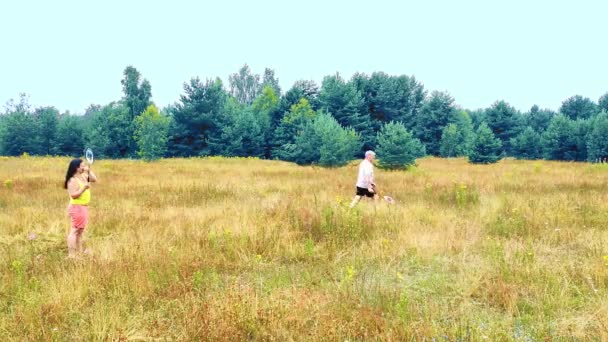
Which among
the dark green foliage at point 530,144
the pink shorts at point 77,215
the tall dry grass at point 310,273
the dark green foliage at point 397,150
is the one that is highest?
the dark green foliage at point 530,144

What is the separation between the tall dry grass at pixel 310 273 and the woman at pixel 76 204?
0.32 m

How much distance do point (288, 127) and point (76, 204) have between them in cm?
3797

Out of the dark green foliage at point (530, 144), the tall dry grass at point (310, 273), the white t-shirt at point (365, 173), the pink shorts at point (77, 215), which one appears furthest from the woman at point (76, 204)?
the dark green foliage at point (530, 144)

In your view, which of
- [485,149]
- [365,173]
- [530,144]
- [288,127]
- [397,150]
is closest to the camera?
[365,173]

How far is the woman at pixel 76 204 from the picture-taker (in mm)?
5938

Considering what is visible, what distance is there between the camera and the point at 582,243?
6.45m

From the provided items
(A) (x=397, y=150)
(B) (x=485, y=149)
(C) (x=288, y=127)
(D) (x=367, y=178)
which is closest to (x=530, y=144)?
(B) (x=485, y=149)

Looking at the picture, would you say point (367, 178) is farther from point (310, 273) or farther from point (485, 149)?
point (485, 149)

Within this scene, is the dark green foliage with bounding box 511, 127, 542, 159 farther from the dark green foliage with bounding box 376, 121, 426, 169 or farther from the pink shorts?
the pink shorts

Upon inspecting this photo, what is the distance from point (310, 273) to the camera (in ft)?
16.8

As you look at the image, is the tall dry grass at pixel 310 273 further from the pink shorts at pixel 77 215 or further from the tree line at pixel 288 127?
the tree line at pixel 288 127

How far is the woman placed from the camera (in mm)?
5938

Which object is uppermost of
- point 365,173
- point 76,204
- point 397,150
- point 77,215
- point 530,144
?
point 530,144

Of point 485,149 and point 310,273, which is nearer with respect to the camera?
point 310,273
